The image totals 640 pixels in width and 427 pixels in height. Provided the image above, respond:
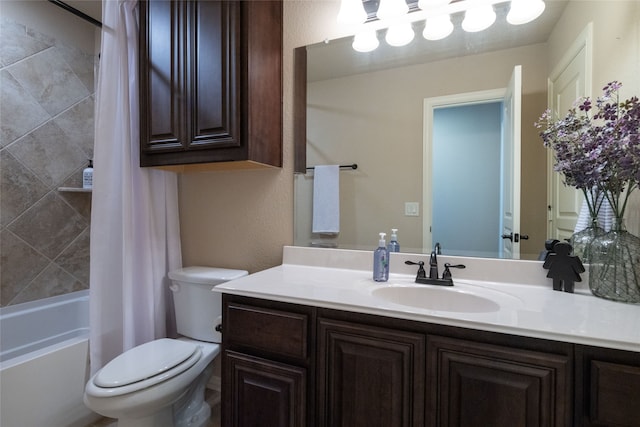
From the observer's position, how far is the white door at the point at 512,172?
1231 millimetres

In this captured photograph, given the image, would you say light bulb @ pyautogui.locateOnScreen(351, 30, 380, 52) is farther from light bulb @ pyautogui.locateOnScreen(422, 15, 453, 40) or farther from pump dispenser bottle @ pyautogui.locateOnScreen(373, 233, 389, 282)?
pump dispenser bottle @ pyautogui.locateOnScreen(373, 233, 389, 282)

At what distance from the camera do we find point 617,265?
3.18 feet

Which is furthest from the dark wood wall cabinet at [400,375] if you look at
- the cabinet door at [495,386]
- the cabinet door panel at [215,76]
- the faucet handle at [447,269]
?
the cabinet door panel at [215,76]

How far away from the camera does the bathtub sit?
4.40 ft

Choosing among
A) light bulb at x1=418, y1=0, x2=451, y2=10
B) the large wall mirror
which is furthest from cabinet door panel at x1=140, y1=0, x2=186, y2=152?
light bulb at x1=418, y1=0, x2=451, y2=10

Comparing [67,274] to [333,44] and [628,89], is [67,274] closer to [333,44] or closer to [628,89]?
[333,44]

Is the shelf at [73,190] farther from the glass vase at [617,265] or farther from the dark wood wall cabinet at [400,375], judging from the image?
the glass vase at [617,265]

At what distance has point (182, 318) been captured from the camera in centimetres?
161

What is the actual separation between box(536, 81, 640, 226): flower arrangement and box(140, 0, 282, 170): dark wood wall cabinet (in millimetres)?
1189

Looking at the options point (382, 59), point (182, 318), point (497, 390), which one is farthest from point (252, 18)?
point (497, 390)

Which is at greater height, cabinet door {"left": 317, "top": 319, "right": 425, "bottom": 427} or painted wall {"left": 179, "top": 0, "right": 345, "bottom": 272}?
painted wall {"left": 179, "top": 0, "right": 345, "bottom": 272}

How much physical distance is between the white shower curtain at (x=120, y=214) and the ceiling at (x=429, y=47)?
0.96 meters

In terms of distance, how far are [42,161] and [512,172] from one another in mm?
2776

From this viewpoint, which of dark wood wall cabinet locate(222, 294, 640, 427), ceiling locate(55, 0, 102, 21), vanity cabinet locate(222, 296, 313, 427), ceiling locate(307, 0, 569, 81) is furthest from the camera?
ceiling locate(55, 0, 102, 21)
